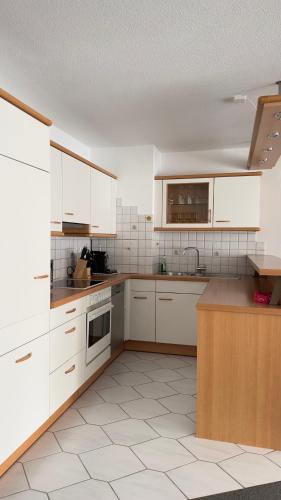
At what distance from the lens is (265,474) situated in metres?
2.04

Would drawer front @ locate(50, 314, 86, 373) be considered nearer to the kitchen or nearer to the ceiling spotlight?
the kitchen

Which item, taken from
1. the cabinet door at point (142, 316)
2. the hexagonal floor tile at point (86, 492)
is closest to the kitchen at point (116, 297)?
the hexagonal floor tile at point (86, 492)

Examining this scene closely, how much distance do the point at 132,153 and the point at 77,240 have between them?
124 cm

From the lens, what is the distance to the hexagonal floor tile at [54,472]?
193 cm

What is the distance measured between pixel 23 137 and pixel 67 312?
1.25 m

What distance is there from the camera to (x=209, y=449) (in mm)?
2291

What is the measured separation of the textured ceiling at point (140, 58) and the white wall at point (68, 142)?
18 centimetres

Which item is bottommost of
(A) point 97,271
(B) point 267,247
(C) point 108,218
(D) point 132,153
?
(A) point 97,271

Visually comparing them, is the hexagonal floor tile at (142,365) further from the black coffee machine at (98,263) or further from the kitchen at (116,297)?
the black coffee machine at (98,263)

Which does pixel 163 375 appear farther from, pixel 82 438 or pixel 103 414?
pixel 82 438

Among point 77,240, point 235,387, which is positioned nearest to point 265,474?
point 235,387

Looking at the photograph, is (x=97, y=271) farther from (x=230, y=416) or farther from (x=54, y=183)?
(x=230, y=416)

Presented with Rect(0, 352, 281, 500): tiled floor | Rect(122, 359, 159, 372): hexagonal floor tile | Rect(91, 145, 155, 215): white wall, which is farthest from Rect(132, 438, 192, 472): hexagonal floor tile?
Rect(91, 145, 155, 215): white wall

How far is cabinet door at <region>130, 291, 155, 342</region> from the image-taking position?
13.8 feet
